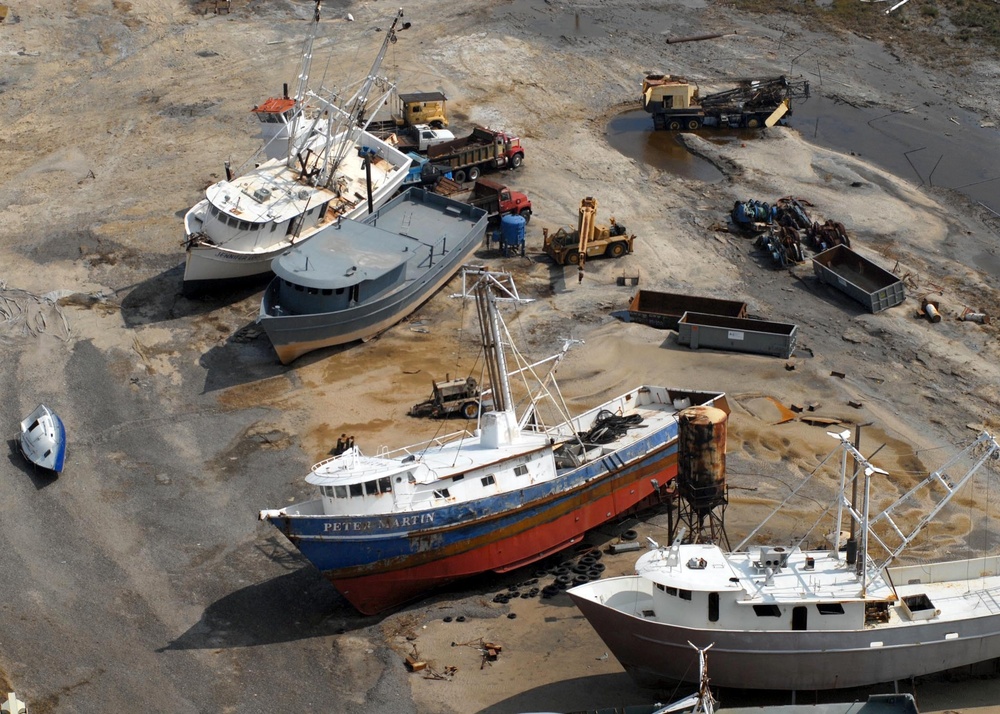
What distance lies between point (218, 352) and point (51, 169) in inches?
684

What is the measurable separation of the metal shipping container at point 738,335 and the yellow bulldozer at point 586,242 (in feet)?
20.8

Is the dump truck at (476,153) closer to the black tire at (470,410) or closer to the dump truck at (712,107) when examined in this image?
the dump truck at (712,107)

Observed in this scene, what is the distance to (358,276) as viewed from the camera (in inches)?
1426

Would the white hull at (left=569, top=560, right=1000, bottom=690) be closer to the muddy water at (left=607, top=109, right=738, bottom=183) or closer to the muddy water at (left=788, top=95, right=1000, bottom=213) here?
the muddy water at (left=788, top=95, right=1000, bottom=213)

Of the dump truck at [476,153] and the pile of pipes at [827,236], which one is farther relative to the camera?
the dump truck at [476,153]

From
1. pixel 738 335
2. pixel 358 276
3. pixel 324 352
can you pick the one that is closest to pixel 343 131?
pixel 358 276

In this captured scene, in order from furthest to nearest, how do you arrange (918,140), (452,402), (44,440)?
(918,140), (452,402), (44,440)

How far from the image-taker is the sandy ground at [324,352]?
2481cm

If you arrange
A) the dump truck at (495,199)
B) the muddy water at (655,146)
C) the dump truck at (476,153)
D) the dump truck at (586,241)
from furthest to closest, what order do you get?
the muddy water at (655,146) < the dump truck at (476,153) < the dump truck at (495,199) < the dump truck at (586,241)

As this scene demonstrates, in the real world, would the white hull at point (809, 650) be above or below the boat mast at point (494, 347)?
below

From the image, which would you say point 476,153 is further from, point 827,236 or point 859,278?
point 859,278

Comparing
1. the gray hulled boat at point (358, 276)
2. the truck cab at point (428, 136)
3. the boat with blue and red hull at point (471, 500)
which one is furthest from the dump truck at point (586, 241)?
the boat with blue and red hull at point (471, 500)

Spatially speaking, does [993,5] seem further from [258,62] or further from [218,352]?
[218,352]

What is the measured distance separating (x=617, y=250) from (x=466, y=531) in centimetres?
1890
